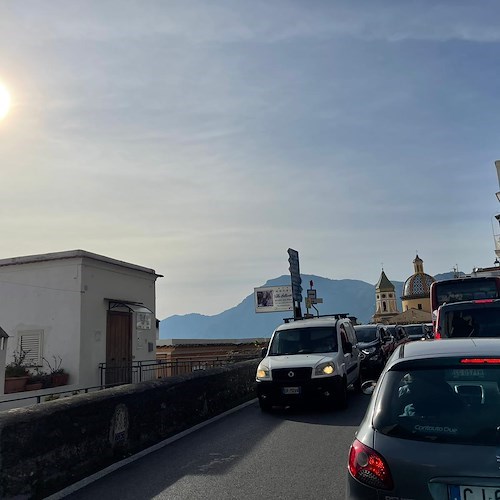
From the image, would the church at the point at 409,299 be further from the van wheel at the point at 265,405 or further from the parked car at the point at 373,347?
the van wheel at the point at 265,405

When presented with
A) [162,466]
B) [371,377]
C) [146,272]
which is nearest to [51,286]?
[146,272]

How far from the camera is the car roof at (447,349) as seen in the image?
3623 millimetres

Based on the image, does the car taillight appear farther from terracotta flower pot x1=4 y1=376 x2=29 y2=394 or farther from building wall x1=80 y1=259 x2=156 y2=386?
building wall x1=80 y1=259 x2=156 y2=386

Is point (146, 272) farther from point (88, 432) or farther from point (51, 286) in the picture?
point (88, 432)

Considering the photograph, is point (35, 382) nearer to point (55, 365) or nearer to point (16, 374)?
point (16, 374)

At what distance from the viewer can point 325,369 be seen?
10648mm

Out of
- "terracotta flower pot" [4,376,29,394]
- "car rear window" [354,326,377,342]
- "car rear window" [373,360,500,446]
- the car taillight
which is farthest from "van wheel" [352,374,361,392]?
the car taillight

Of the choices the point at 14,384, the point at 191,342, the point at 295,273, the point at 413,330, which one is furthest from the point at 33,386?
the point at 413,330

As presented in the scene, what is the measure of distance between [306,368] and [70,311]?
9.75m

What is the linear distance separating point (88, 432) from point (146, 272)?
14794 mm

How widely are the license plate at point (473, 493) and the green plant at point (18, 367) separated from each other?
606 inches

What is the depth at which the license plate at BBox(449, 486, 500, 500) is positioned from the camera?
275 centimetres

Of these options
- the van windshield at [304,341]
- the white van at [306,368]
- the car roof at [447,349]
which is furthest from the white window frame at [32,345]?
the car roof at [447,349]

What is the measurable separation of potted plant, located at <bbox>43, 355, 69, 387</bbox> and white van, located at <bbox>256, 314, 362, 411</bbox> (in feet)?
25.7
